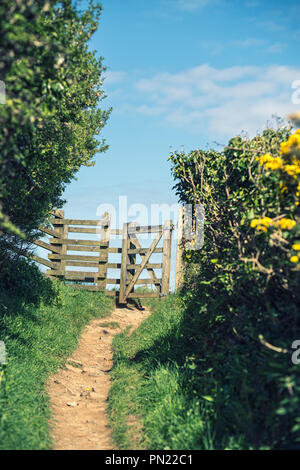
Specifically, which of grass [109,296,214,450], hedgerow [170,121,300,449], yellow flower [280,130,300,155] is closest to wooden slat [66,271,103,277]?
grass [109,296,214,450]

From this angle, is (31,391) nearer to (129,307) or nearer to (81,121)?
(81,121)

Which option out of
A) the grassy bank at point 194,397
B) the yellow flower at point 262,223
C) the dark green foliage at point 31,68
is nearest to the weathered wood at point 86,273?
the grassy bank at point 194,397

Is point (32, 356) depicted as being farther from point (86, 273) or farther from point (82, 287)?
point (86, 273)

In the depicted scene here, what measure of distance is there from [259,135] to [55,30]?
3.83m

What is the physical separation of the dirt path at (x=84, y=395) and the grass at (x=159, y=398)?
27cm

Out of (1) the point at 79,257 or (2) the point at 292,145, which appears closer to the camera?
(2) the point at 292,145

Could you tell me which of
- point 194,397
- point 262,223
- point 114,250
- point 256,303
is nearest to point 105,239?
point 114,250

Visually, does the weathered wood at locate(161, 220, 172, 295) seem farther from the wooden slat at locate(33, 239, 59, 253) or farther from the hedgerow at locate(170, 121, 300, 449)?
the hedgerow at locate(170, 121, 300, 449)

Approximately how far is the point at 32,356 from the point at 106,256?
8.80m

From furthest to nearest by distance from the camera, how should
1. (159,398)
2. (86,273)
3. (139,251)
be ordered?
(86,273), (139,251), (159,398)

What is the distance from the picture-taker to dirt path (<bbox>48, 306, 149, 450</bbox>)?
6391mm

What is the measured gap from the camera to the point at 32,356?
8.38 metres

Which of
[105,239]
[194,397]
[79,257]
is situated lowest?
[194,397]

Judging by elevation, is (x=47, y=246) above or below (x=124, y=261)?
above
